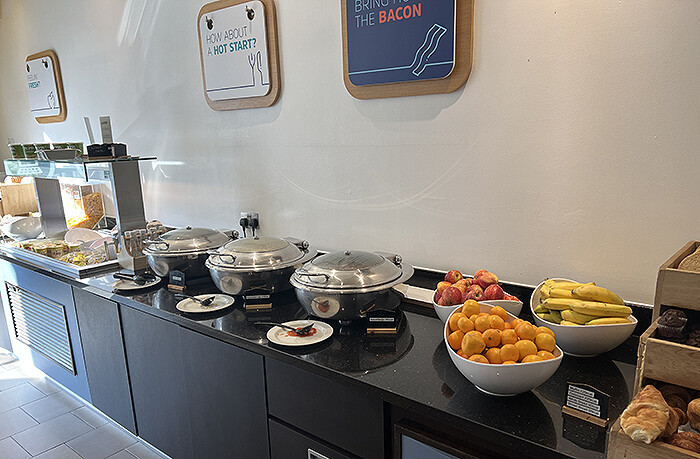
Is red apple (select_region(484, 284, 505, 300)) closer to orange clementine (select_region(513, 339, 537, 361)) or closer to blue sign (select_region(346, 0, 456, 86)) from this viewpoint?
orange clementine (select_region(513, 339, 537, 361))

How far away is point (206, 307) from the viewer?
1.70 m

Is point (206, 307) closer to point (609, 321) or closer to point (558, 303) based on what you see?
point (558, 303)

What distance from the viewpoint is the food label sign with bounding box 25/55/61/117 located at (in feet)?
11.1

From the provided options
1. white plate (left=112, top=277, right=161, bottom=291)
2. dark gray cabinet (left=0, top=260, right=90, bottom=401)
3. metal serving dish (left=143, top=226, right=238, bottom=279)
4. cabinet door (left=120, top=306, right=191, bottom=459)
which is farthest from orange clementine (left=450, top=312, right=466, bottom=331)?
dark gray cabinet (left=0, top=260, right=90, bottom=401)

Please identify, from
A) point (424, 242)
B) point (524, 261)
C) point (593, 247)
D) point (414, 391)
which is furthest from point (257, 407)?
point (593, 247)

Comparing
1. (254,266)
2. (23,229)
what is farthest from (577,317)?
(23,229)

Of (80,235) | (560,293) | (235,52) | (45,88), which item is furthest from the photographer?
(45,88)

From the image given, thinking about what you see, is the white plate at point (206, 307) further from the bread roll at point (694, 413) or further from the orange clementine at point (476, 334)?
the bread roll at point (694, 413)

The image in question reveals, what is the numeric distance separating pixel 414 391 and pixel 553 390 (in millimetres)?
322

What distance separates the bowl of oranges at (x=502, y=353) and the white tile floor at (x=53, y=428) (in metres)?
1.64

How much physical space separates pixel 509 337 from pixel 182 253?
52.2 inches

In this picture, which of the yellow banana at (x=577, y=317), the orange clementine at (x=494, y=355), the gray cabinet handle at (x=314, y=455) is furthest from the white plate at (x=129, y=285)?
the yellow banana at (x=577, y=317)

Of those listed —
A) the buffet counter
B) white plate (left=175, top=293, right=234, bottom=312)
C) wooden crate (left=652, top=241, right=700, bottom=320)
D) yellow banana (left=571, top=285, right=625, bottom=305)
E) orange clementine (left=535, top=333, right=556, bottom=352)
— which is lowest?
the buffet counter

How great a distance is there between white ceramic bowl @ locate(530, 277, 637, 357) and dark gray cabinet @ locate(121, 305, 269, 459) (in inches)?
33.7
